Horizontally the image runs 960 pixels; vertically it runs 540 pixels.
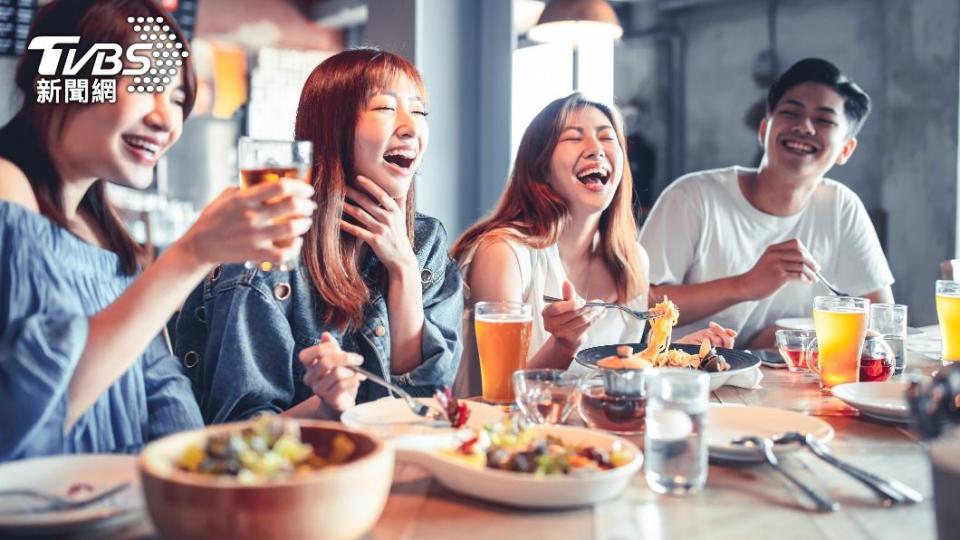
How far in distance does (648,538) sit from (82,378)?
2.63ft

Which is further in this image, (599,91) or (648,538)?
(599,91)

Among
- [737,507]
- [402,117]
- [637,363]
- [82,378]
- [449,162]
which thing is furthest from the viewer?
[449,162]

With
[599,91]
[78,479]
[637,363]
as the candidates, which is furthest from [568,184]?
[599,91]

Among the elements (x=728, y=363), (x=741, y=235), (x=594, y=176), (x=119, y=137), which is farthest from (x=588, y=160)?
(x=119, y=137)

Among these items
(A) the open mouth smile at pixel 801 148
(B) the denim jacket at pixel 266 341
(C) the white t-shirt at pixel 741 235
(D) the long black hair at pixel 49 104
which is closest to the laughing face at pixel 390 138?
(B) the denim jacket at pixel 266 341

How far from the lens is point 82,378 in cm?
123

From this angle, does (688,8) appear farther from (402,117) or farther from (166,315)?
(166,315)

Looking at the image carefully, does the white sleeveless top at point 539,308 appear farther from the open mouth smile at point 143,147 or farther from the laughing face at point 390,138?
the open mouth smile at point 143,147

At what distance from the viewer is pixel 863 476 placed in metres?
1.19

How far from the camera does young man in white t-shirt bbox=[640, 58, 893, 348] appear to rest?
3.19 meters

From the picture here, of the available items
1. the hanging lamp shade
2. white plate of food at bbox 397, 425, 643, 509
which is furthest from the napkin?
the hanging lamp shade

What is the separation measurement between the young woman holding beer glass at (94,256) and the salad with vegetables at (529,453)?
37 centimetres

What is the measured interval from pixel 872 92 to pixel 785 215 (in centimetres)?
304

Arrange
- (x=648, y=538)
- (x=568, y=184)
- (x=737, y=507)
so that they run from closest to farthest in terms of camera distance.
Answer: (x=648, y=538) < (x=737, y=507) < (x=568, y=184)
